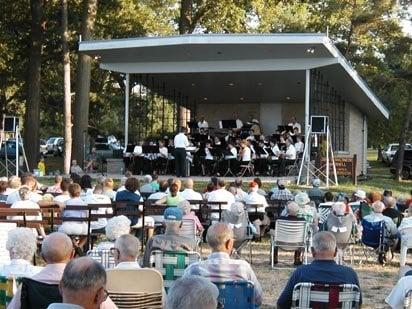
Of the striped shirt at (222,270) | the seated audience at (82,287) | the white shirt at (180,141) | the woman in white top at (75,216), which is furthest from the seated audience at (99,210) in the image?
the white shirt at (180,141)

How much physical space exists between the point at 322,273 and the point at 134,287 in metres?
1.24

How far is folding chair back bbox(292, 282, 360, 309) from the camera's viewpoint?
443 centimetres

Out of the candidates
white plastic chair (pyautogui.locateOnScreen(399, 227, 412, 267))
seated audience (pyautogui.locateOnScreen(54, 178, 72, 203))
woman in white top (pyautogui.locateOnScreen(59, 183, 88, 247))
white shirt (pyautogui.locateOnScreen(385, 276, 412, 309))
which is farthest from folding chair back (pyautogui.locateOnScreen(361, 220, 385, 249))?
white shirt (pyautogui.locateOnScreen(385, 276, 412, 309))

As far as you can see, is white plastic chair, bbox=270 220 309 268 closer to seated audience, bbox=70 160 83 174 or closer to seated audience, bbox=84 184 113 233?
seated audience, bbox=84 184 113 233

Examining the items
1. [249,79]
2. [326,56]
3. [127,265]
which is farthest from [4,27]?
[127,265]

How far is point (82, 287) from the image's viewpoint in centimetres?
293

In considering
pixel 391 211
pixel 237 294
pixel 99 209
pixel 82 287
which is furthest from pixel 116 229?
pixel 391 211

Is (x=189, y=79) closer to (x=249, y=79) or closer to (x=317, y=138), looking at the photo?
(x=249, y=79)

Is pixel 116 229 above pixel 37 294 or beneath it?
above

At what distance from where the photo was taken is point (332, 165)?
19156 mm

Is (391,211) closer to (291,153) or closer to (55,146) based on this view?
(291,153)

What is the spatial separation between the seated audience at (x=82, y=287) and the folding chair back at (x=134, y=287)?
1406mm

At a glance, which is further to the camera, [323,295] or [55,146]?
[55,146]

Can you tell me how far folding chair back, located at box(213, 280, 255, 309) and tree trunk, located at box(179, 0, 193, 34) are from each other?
75.7 feet
